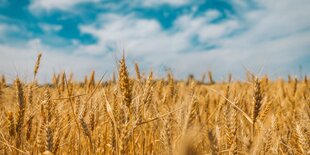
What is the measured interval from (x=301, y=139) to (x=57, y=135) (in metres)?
1.14

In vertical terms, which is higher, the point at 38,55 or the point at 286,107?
the point at 38,55

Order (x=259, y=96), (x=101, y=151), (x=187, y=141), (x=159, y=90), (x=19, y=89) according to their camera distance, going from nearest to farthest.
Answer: (x=187, y=141), (x=259, y=96), (x=19, y=89), (x=101, y=151), (x=159, y=90)

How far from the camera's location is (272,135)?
6.17ft

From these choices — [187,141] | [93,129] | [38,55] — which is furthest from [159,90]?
[187,141]

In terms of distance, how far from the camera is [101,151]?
252cm

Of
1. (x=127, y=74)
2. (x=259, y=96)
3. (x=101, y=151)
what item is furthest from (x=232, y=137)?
(x=101, y=151)

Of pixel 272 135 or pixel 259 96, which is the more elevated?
pixel 259 96

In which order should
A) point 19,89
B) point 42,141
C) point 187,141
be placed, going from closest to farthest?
point 187,141 < point 42,141 < point 19,89

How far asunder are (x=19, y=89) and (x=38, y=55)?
3.67 feet

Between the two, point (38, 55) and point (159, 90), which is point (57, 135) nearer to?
point (38, 55)

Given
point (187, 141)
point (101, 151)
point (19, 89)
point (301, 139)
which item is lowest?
point (101, 151)

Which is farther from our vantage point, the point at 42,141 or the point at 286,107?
the point at 286,107

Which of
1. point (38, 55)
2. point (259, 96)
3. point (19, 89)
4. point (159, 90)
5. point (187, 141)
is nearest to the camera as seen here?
point (187, 141)

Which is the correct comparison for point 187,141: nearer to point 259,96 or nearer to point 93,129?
point 259,96
